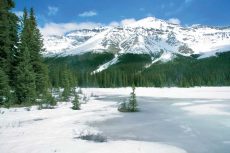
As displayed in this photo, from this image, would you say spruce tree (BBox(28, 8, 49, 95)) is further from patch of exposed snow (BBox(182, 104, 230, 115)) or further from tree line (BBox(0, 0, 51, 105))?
patch of exposed snow (BBox(182, 104, 230, 115))

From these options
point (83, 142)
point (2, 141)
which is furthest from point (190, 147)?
point (2, 141)

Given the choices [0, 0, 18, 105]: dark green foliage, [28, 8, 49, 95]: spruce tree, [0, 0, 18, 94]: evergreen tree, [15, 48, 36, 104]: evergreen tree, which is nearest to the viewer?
[0, 0, 18, 105]: dark green foliage

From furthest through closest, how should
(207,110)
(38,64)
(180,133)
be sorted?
(38,64), (207,110), (180,133)

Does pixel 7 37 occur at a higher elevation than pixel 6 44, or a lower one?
higher

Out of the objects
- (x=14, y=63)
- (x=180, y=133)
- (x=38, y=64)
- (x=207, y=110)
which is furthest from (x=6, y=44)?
(x=207, y=110)

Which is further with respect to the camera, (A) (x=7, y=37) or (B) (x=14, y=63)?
(B) (x=14, y=63)

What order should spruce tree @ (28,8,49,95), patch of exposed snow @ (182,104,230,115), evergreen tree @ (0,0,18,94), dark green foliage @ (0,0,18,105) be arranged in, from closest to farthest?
dark green foliage @ (0,0,18,105)
patch of exposed snow @ (182,104,230,115)
evergreen tree @ (0,0,18,94)
spruce tree @ (28,8,49,95)

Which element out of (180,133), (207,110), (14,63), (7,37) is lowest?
(180,133)

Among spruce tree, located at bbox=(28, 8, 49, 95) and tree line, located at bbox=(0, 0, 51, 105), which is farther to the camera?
spruce tree, located at bbox=(28, 8, 49, 95)

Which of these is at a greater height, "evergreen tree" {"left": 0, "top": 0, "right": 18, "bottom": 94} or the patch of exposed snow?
"evergreen tree" {"left": 0, "top": 0, "right": 18, "bottom": 94}

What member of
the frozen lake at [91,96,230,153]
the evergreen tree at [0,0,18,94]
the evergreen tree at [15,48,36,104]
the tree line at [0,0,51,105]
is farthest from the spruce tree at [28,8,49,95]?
the frozen lake at [91,96,230,153]

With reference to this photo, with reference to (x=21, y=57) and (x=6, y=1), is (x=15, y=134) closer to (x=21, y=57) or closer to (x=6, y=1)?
(x=21, y=57)

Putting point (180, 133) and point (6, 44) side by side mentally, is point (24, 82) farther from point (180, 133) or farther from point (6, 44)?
point (180, 133)

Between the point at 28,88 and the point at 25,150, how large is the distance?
24609mm
